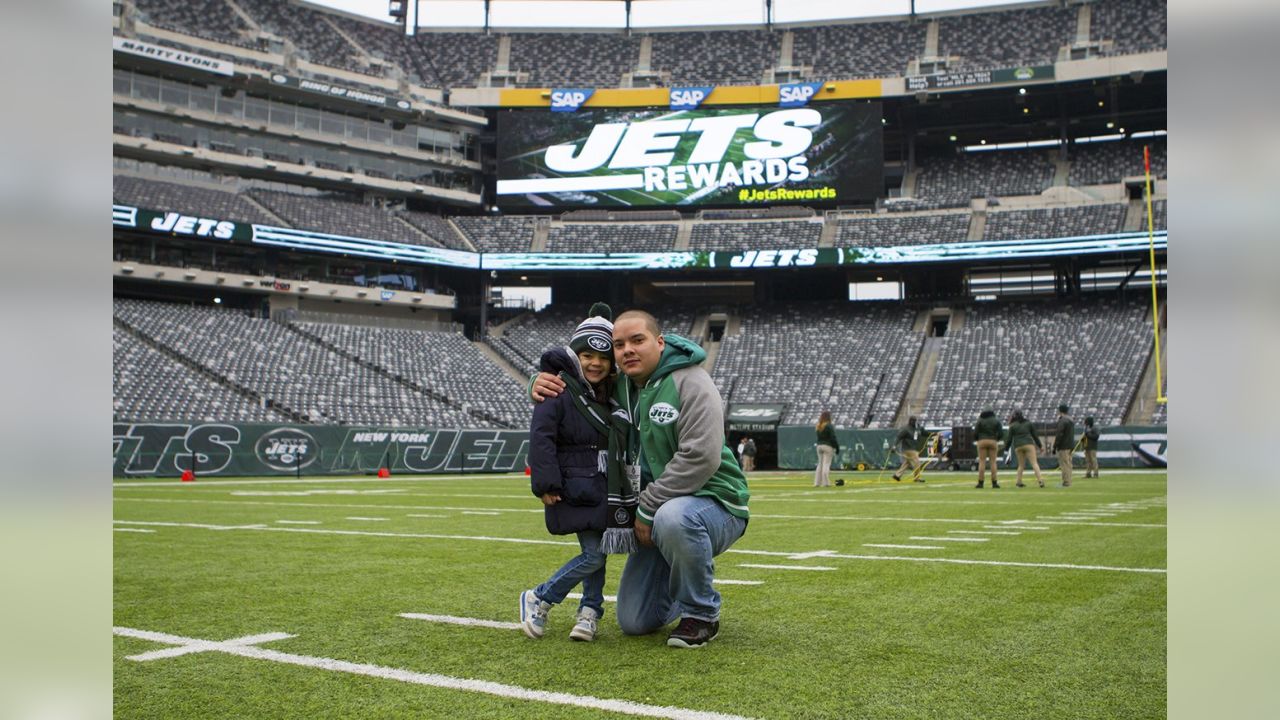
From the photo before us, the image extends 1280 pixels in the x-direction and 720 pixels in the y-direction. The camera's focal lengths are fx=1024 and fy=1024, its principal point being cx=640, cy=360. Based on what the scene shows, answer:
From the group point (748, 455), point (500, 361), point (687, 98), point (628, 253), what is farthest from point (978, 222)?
point (500, 361)

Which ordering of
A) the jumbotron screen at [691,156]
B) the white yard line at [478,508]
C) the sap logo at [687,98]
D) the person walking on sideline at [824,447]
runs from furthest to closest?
the sap logo at [687,98] < the jumbotron screen at [691,156] < the person walking on sideline at [824,447] < the white yard line at [478,508]

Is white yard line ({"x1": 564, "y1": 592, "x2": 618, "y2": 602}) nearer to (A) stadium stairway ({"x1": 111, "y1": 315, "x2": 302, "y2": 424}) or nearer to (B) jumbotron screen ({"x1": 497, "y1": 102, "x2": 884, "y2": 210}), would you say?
(A) stadium stairway ({"x1": 111, "y1": 315, "x2": 302, "y2": 424})

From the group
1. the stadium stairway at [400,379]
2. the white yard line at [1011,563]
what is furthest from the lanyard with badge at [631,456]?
the stadium stairway at [400,379]

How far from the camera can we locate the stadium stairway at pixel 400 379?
41031mm

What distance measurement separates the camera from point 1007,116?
2066 inches

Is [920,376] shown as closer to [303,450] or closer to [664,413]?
[303,450]

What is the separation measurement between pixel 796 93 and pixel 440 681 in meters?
51.3

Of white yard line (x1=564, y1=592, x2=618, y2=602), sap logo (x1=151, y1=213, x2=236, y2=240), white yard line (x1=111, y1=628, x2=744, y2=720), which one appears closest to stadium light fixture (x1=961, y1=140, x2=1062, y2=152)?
sap logo (x1=151, y1=213, x2=236, y2=240)

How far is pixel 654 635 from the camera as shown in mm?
4984

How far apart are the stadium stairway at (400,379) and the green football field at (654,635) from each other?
3030 centimetres

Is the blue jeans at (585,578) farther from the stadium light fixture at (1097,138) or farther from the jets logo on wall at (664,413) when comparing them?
the stadium light fixture at (1097,138)
